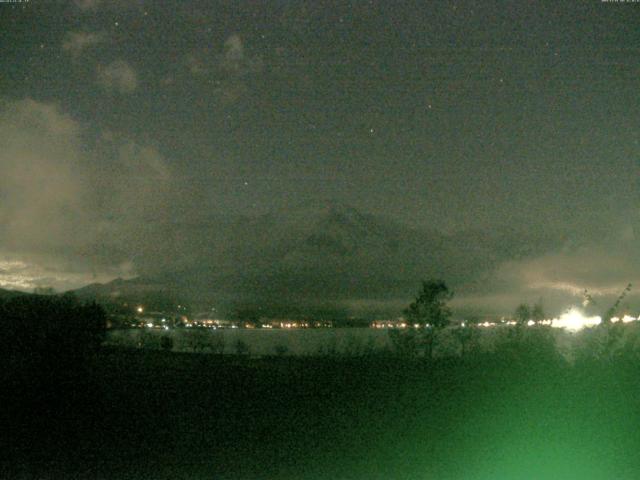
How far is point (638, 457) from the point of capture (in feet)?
34.2

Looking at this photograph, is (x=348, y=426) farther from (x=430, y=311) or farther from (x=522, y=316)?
(x=430, y=311)

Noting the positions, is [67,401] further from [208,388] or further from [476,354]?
[476,354]

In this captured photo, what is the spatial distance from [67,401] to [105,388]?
215cm

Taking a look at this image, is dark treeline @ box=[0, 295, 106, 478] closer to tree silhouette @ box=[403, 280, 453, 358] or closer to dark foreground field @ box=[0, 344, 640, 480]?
dark foreground field @ box=[0, 344, 640, 480]

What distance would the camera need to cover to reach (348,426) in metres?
12.4

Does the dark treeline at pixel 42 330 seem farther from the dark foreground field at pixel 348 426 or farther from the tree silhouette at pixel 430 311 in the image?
the tree silhouette at pixel 430 311

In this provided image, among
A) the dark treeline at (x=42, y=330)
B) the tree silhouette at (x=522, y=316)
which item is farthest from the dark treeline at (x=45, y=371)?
the tree silhouette at (x=522, y=316)

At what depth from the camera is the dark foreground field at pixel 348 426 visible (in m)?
A: 10.0

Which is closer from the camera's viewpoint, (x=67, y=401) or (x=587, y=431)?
(x=587, y=431)

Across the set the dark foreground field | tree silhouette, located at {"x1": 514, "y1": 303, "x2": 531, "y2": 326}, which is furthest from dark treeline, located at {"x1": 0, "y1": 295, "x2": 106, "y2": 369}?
tree silhouette, located at {"x1": 514, "y1": 303, "x2": 531, "y2": 326}

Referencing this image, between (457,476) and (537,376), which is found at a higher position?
(537,376)

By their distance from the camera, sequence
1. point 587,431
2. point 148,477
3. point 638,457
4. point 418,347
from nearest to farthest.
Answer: point 148,477 < point 638,457 < point 587,431 < point 418,347

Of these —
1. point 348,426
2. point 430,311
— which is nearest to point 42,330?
point 348,426

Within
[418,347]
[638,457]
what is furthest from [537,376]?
[418,347]
